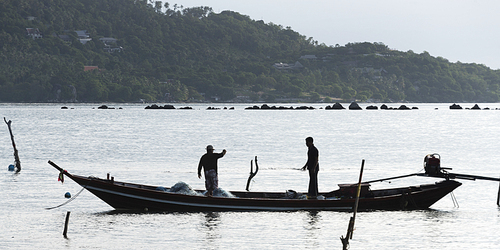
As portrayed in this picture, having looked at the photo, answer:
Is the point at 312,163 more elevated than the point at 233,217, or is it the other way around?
the point at 312,163

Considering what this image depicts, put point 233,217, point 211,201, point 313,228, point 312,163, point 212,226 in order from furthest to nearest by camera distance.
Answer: point 211,201
point 233,217
point 312,163
point 212,226
point 313,228

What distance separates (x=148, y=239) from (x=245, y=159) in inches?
1138

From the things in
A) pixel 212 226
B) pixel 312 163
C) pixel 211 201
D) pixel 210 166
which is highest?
pixel 312 163

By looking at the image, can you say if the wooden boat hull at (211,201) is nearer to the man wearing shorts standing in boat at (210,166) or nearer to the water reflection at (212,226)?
the water reflection at (212,226)

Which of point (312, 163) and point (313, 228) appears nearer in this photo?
Answer: point (313, 228)

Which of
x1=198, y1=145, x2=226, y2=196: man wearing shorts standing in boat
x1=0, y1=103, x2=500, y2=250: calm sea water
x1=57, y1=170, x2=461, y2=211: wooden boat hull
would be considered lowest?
x1=0, y1=103, x2=500, y2=250: calm sea water

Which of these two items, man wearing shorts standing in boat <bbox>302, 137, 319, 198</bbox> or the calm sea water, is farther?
man wearing shorts standing in boat <bbox>302, 137, 319, 198</bbox>

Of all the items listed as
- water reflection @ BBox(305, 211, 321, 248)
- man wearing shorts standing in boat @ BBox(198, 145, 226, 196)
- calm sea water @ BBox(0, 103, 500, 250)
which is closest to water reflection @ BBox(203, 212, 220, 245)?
calm sea water @ BBox(0, 103, 500, 250)

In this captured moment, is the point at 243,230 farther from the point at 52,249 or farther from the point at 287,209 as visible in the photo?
the point at 52,249

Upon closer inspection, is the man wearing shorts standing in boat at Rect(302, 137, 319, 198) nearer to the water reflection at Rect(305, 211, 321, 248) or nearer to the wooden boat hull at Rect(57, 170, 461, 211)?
the wooden boat hull at Rect(57, 170, 461, 211)

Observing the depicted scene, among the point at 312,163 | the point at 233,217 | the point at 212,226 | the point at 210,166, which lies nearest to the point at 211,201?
the point at 233,217

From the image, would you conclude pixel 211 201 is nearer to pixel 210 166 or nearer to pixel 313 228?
pixel 210 166

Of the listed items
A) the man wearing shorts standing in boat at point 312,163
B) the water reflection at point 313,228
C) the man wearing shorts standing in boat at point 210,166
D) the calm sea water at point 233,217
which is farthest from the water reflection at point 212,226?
the man wearing shorts standing in boat at point 312,163

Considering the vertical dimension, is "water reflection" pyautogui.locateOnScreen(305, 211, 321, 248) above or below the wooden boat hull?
below
